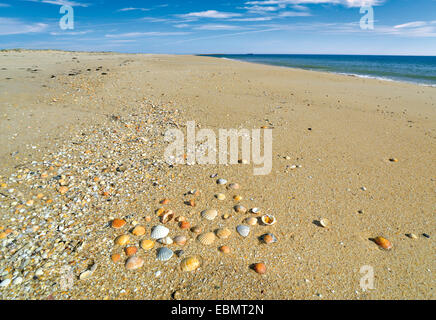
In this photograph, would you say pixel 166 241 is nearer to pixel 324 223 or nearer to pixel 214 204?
pixel 214 204

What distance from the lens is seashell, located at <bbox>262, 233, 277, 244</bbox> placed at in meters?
2.79

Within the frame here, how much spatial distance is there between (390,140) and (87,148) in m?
6.85

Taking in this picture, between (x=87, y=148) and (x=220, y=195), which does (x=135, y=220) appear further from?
(x=87, y=148)

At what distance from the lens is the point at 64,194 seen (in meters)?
3.47

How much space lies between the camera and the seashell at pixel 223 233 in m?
2.86

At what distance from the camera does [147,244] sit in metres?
2.69

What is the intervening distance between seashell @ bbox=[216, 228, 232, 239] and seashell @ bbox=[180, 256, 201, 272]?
0.43 m

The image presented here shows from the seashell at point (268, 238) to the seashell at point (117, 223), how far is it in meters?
1.76

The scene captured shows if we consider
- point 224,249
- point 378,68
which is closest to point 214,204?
point 224,249

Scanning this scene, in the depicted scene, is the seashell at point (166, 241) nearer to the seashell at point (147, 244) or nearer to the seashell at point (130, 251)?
the seashell at point (147, 244)

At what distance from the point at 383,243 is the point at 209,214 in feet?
6.88

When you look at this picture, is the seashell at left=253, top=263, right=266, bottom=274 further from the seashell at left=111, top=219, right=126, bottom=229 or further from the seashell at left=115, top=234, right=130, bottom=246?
the seashell at left=111, top=219, right=126, bottom=229

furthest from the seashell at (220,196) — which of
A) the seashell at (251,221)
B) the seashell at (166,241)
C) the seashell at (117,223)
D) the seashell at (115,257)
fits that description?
the seashell at (115,257)

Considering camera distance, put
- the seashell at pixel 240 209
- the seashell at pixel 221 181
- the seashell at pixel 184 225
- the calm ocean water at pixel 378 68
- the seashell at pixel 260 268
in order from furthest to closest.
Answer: the calm ocean water at pixel 378 68 → the seashell at pixel 221 181 → the seashell at pixel 240 209 → the seashell at pixel 184 225 → the seashell at pixel 260 268
